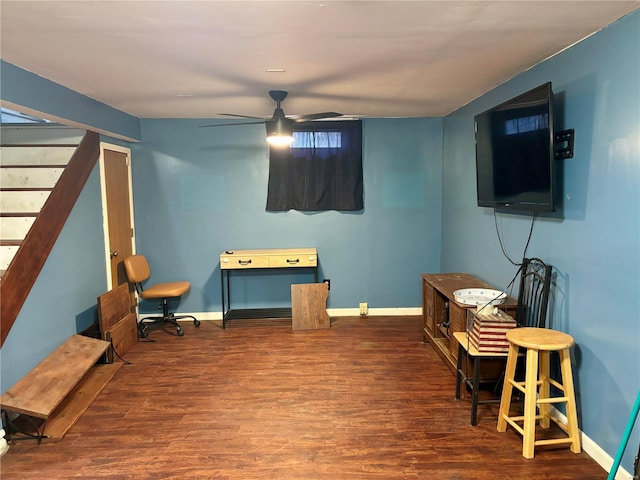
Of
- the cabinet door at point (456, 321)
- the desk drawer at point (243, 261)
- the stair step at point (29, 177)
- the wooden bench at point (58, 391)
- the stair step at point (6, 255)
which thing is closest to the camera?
the wooden bench at point (58, 391)

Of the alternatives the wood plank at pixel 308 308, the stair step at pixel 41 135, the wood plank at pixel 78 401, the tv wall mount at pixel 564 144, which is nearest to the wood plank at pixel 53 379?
the wood plank at pixel 78 401

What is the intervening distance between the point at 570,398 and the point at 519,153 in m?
1.56

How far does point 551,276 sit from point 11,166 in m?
4.37

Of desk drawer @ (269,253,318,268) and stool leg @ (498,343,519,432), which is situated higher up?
desk drawer @ (269,253,318,268)

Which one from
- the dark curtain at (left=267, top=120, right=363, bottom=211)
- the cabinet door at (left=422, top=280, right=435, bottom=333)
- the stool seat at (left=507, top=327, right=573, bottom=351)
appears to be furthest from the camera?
the dark curtain at (left=267, top=120, right=363, bottom=211)

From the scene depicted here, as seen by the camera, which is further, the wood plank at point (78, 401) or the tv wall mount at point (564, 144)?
the wood plank at point (78, 401)

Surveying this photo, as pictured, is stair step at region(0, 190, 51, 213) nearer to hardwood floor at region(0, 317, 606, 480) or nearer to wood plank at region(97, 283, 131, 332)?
wood plank at region(97, 283, 131, 332)

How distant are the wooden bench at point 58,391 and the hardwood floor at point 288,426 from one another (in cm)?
10

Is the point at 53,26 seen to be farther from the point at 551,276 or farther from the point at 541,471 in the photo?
the point at 541,471

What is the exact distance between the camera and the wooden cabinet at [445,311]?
3091mm

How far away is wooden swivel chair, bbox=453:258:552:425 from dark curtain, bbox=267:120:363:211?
2302 millimetres

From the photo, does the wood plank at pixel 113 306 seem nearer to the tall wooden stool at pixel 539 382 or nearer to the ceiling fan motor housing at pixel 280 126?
the ceiling fan motor housing at pixel 280 126

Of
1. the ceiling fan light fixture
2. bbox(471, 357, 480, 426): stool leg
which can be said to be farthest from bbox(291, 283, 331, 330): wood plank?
bbox(471, 357, 480, 426): stool leg

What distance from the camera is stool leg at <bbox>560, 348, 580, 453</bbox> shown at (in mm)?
2162
